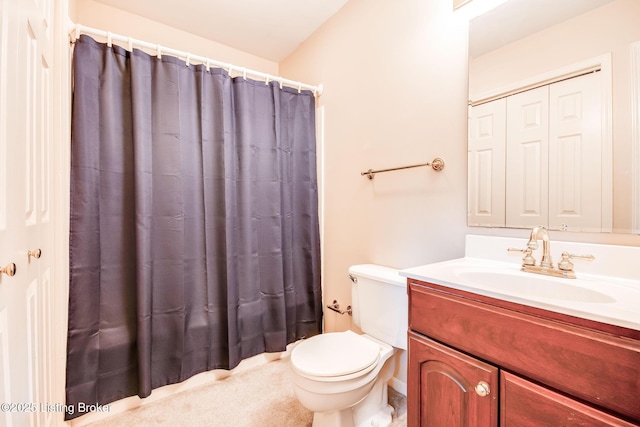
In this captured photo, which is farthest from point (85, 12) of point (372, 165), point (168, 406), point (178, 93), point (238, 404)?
point (238, 404)

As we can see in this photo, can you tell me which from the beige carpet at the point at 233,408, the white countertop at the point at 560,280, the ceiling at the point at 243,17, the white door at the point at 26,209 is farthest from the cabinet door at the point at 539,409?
the ceiling at the point at 243,17

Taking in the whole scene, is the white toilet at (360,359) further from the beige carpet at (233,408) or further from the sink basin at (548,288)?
the sink basin at (548,288)

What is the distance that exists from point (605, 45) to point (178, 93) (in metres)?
1.97

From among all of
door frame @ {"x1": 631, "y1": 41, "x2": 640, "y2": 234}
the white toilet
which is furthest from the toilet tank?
door frame @ {"x1": 631, "y1": 41, "x2": 640, "y2": 234}

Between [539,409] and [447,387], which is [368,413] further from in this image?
[539,409]

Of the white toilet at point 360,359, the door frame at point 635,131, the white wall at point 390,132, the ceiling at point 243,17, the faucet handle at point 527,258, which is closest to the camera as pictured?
the door frame at point 635,131

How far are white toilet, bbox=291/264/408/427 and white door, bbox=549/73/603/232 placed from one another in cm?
69

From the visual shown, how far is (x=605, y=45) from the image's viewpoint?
0.95 m

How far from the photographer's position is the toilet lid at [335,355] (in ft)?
3.79

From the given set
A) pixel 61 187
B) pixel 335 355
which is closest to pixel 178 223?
pixel 61 187

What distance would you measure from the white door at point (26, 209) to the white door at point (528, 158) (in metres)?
1.63

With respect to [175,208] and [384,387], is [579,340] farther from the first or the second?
[175,208]

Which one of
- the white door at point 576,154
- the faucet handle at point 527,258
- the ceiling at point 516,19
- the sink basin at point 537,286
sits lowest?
the sink basin at point 537,286

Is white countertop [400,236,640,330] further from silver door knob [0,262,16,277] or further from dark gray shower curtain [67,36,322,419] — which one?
dark gray shower curtain [67,36,322,419]
